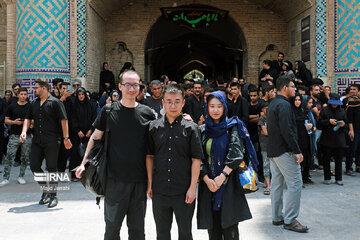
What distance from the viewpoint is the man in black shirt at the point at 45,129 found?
5316 millimetres

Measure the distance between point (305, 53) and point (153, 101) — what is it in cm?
748

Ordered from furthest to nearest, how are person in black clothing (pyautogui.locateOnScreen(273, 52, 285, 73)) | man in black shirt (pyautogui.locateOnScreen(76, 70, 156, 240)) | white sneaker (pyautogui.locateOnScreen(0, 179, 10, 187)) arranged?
person in black clothing (pyautogui.locateOnScreen(273, 52, 285, 73)), white sneaker (pyautogui.locateOnScreen(0, 179, 10, 187)), man in black shirt (pyautogui.locateOnScreen(76, 70, 156, 240))

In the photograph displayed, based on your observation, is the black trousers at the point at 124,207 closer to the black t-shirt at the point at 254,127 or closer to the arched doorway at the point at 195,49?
the black t-shirt at the point at 254,127

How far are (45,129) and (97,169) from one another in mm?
2489

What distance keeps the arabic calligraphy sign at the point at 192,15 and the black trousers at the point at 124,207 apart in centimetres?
1156

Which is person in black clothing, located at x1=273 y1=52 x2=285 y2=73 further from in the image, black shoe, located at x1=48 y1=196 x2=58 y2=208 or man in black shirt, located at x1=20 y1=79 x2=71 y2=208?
black shoe, located at x1=48 y1=196 x2=58 y2=208

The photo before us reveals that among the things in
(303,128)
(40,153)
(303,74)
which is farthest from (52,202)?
(303,74)

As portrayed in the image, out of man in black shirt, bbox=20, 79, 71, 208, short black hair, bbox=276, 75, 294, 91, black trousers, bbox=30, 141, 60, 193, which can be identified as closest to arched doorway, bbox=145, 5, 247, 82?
man in black shirt, bbox=20, 79, 71, 208

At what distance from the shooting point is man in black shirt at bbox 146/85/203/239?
119 inches

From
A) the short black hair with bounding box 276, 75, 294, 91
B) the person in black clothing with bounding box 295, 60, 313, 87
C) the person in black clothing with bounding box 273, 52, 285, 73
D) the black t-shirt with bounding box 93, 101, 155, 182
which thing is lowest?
the black t-shirt with bounding box 93, 101, 155, 182

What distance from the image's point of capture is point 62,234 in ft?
13.8

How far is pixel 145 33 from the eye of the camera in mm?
14688

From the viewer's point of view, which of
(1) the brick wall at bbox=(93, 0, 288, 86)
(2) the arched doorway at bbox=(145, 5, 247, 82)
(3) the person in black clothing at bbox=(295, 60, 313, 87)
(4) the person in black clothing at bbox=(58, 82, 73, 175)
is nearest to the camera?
(4) the person in black clothing at bbox=(58, 82, 73, 175)

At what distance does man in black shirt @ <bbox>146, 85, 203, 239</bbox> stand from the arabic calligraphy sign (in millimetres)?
11428
